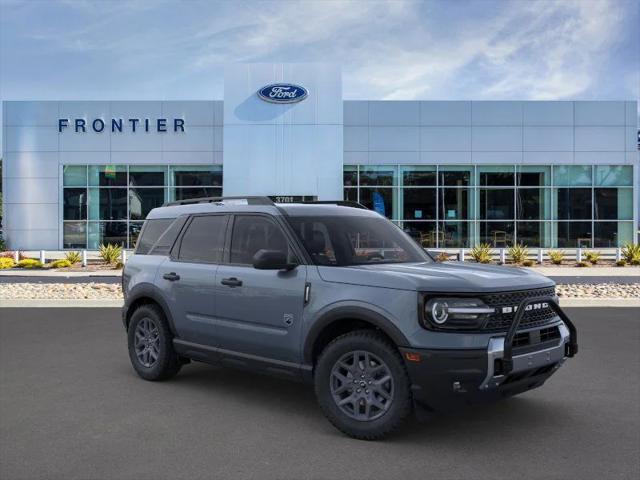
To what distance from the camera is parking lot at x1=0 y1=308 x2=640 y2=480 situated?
4.29 meters

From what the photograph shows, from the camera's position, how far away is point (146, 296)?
686 cm

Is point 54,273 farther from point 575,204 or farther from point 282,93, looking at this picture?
point 575,204

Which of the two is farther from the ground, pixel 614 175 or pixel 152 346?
pixel 614 175

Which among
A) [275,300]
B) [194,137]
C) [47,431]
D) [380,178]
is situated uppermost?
[194,137]

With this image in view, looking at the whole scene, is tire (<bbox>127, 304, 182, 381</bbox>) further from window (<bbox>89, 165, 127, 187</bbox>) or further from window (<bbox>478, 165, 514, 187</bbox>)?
window (<bbox>478, 165, 514, 187</bbox>)

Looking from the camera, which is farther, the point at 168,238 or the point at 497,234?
the point at 497,234

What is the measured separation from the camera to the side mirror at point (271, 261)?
205 inches

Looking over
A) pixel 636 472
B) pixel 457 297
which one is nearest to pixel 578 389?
pixel 636 472

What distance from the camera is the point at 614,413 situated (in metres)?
5.63

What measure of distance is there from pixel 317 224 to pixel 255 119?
2484 centimetres

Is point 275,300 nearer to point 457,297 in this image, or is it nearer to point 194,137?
point 457,297

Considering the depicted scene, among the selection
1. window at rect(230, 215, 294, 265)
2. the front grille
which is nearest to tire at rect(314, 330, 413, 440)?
the front grille

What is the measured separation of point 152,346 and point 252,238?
183 cm

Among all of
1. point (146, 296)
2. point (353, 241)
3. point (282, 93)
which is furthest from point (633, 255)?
point (146, 296)
